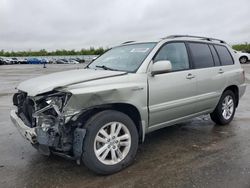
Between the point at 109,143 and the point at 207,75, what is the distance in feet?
8.03

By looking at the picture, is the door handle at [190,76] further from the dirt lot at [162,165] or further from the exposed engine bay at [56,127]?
the exposed engine bay at [56,127]

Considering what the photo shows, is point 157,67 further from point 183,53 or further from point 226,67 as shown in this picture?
point 226,67

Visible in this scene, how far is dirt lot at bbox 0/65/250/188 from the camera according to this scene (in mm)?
3674

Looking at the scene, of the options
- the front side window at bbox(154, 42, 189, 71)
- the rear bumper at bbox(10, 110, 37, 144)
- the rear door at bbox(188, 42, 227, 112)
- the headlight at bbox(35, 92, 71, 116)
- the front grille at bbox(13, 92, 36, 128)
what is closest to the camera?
the headlight at bbox(35, 92, 71, 116)

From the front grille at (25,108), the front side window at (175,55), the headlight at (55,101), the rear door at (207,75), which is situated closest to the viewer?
the headlight at (55,101)

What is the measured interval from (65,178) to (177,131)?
108 inches

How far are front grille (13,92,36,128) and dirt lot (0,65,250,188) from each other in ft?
2.17

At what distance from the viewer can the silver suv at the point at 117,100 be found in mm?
3646

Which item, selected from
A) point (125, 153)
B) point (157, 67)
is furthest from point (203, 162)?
point (157, 67)

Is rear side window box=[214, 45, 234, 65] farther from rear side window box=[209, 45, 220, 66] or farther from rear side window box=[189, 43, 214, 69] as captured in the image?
rear side window box=[189, 43, 214, 69]

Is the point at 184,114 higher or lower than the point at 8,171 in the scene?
higher

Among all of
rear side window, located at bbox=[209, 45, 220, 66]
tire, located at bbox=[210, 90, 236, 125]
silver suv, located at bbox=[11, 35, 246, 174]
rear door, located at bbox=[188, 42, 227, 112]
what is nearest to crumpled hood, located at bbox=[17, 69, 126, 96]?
silver suv, located at bbox=[11, 35, 246, 174]

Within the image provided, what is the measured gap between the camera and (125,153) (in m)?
4.09

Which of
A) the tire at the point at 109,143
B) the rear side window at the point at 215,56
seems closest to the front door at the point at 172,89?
the tire at the point at 109,143
